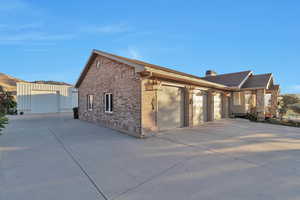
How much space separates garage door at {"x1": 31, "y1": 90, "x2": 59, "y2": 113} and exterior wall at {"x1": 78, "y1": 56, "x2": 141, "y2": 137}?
12361mm

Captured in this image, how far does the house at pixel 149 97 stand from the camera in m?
6.67

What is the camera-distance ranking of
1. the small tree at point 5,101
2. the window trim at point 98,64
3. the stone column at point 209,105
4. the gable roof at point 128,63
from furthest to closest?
the small tree at point 5,101 → the stone column at point 209,105 → the window trim at point 98,64 → the gable roof at point 128,63

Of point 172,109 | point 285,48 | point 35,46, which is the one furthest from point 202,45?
point 35,46

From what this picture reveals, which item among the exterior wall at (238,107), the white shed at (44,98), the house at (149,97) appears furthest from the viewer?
the white shed at (44,98)

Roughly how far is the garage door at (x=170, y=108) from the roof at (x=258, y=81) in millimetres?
9086

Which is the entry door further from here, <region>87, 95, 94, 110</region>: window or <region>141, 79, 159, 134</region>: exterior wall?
<region>87, 95, 94, 110</region>: window

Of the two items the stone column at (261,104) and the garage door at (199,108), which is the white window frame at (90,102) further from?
the stone column at (261,104)

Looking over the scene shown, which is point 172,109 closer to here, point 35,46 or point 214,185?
point 214,185

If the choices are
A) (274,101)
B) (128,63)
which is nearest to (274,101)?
(274,101)

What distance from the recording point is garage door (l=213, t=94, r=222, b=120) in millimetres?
11977

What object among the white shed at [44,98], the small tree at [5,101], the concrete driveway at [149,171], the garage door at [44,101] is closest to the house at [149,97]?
the concrete driveway at [149,171]

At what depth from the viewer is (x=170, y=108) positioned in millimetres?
8016

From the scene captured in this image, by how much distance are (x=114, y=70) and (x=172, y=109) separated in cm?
429

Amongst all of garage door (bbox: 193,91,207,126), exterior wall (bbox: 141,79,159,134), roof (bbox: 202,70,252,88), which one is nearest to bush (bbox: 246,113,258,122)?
roof (bbox: 202,70,252,88)
